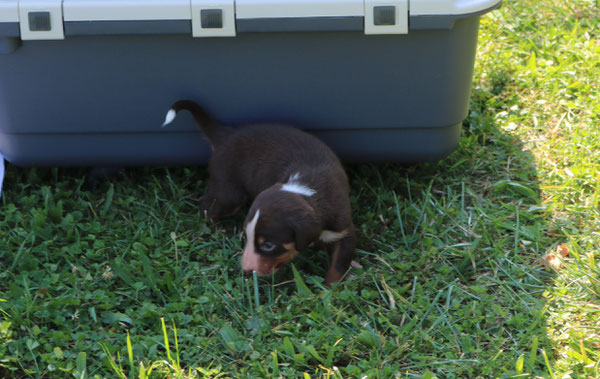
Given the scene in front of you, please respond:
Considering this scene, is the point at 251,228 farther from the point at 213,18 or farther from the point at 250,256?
the point at 213,18

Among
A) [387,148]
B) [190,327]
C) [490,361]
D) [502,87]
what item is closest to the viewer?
[490,361]

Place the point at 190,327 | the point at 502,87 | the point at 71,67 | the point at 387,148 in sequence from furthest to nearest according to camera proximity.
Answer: the point at 502,87
the point at 387,148
the point at 71,67
the point at 190,327

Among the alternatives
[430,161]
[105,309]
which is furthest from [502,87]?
[105,309]

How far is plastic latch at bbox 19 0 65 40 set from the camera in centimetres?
288

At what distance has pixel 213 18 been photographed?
9.46ft

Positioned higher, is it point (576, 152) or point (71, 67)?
point (71, 67)

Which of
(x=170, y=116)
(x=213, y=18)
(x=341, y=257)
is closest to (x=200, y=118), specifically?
(x=170, y=116)

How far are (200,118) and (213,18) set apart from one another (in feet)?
1.48

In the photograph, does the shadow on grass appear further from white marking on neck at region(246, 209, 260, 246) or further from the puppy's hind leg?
white marking on neck at region(246, 209, 260, 246)

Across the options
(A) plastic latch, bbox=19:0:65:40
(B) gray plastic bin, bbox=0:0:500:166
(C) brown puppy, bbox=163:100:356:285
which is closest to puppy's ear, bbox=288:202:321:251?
(C) brown puppy, bbox=163:100:356:285

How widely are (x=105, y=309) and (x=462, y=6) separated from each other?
1.65 metres

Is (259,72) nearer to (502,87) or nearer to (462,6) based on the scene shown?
(462,6)

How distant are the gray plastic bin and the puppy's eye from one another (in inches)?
26.2

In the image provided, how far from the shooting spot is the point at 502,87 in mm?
4246
